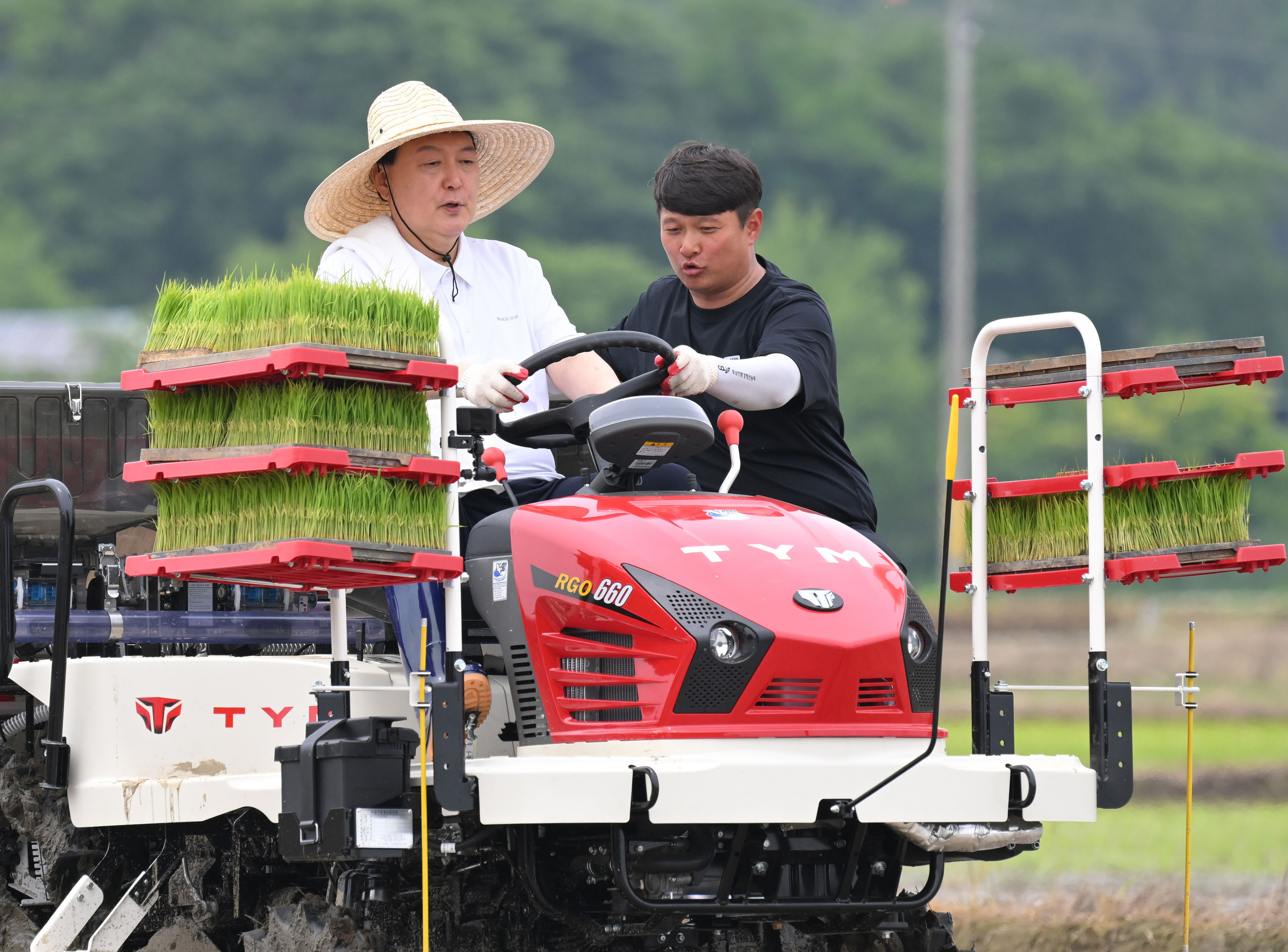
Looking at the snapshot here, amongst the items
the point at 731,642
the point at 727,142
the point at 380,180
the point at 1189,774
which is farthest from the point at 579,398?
the point at 727,142

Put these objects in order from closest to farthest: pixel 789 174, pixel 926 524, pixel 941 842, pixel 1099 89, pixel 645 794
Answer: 1. pixel 645 794
2. pixel 941 842
3. pixel 926 524
4. pixel 789 174
5. pixel 1099 89

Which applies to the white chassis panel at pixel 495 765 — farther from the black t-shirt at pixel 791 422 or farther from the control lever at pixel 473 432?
the black t-shirt at pixel 791 422

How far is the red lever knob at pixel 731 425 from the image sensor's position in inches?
231

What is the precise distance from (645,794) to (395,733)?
629mm

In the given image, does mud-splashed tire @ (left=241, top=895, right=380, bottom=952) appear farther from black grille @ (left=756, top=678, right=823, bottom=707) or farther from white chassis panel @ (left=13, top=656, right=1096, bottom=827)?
black grille @ (left=756, top=678, right=823, bottom=707)

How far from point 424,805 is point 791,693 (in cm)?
90

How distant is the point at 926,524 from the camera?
158 feet

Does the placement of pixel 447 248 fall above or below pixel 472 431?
above

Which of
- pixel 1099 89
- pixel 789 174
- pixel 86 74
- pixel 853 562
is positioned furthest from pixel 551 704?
pixel 1099 89

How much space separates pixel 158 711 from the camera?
231 inches

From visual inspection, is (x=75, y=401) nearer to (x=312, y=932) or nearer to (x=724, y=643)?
(x=312, y=932)

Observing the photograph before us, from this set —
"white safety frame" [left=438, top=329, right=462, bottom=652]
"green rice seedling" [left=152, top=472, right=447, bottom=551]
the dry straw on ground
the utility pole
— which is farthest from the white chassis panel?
the utility pole

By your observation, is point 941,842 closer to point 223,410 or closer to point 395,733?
point 395,733

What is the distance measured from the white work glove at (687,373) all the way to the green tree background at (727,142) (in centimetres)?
4173
